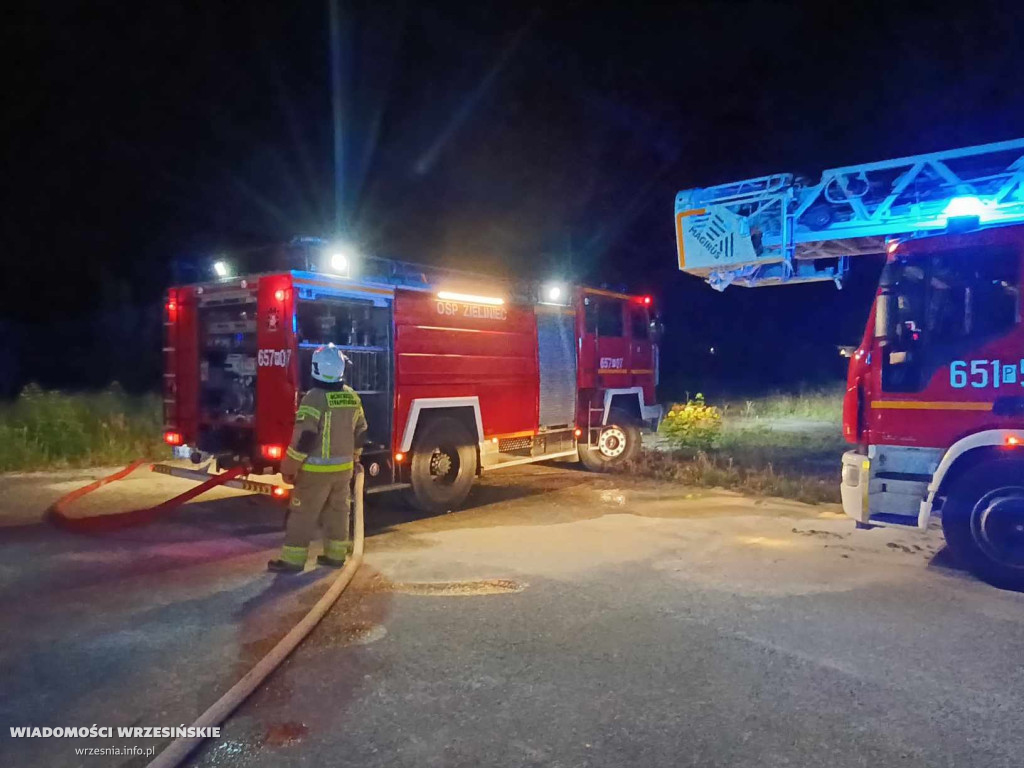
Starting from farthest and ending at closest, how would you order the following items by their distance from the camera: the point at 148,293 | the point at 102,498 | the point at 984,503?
1. the point at 148,293
2. the point at 102,498
3. the point at 984,503

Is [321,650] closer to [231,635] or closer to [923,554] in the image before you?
[231,635]

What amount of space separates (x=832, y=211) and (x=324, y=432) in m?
4.77

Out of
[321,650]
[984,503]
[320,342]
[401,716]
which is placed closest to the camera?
[401,716]

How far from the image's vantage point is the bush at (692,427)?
1279 centimetres

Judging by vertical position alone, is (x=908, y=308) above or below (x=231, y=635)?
above

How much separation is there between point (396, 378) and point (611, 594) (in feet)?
11.4

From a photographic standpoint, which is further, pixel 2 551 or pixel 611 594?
pixel 2 551

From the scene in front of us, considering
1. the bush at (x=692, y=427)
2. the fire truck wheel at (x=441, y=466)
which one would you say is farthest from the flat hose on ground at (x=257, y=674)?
the bush at (x=692, y=427)

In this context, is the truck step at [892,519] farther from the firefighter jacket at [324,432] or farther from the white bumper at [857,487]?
the firefighter jacket at [324,432]

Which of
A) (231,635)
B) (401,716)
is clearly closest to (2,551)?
(231,635)

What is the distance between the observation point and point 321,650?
432 centimetres

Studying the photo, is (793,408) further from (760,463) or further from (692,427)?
(760,463)

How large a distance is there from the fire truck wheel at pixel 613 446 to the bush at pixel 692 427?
143 centimetres

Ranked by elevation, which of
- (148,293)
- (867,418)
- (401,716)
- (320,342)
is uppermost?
(148,293)
